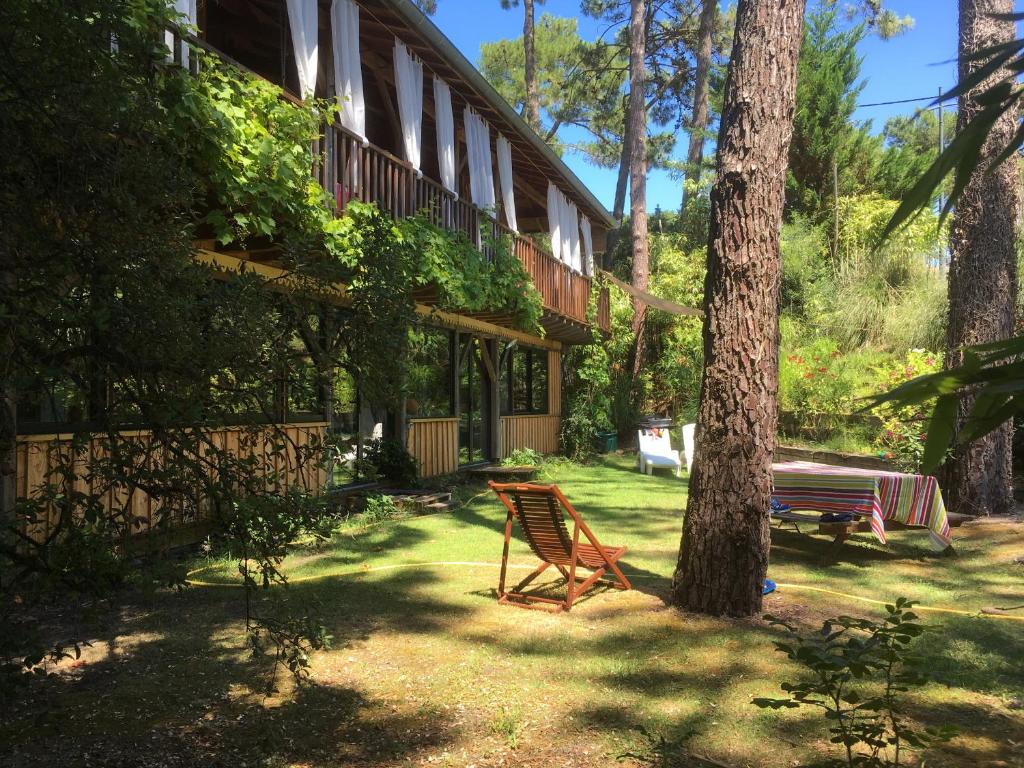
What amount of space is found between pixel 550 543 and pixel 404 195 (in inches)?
221

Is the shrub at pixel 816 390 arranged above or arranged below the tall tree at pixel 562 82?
below

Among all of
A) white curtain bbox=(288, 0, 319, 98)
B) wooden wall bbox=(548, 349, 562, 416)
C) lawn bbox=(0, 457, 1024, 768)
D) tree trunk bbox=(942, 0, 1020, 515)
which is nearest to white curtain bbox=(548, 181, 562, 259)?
wooden wall bbox=(548, 349, 562, 416)

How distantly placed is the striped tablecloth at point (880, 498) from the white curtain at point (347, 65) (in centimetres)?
596

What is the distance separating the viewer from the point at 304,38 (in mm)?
8000

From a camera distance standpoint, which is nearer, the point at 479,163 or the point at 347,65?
the point at 347,65

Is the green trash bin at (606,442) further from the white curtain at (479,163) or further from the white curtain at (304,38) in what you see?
the white curtain at (304,38)

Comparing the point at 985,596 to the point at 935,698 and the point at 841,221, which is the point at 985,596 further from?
the point at 841,221

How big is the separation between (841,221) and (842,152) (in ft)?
6.97

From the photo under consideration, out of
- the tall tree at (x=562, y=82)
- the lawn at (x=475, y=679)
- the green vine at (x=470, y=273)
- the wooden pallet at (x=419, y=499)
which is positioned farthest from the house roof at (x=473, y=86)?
the tall tree at (x=562, y=82)

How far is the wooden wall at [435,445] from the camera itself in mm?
12258

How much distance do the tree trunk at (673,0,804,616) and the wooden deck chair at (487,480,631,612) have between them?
710mm

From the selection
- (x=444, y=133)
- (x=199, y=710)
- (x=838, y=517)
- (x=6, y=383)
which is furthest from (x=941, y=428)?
(x=444, y=133)

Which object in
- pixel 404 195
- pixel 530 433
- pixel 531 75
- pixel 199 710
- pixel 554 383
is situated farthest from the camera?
pixel 531 75

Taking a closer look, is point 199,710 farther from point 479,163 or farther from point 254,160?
point 479,163
